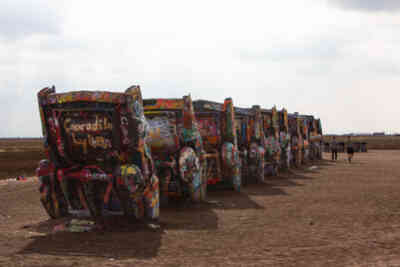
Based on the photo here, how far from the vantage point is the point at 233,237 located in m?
8.54

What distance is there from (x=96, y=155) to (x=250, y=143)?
10296mm

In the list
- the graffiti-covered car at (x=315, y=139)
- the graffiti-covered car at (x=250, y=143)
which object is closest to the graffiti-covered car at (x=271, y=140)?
the graffiti-covered car at (x=250, y=143)

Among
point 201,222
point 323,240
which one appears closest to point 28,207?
point 201,222

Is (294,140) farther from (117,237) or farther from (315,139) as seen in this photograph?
(117,237)

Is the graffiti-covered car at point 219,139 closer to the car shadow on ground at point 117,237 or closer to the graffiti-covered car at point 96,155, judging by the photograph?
the car shadow on ground at point 117,237

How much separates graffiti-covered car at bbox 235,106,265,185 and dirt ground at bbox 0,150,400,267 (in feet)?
14.1

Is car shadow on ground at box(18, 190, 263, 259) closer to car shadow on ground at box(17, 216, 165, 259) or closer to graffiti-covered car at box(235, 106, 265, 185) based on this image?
car shadow on ground at box(17, 216, 165, 259)

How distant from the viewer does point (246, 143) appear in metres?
18.3

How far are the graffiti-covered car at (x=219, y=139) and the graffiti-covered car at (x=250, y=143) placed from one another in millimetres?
2460

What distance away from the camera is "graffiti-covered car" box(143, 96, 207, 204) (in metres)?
11.8

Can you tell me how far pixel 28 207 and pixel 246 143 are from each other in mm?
8547

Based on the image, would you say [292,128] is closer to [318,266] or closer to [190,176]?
[190,176]

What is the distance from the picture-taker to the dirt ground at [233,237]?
686 centimetres

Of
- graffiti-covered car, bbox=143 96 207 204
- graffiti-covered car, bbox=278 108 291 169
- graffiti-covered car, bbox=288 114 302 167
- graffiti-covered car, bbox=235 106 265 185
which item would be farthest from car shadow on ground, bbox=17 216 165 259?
graffiti-covered car, bbox=288 114 302 167
